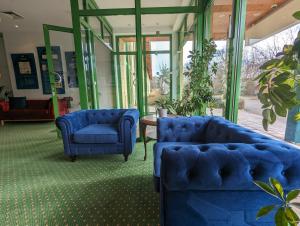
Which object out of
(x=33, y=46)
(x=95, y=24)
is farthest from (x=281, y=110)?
(x=33, y=46)

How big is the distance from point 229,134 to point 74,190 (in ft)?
5.82

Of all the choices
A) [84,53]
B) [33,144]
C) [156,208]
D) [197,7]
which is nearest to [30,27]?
[84,53]

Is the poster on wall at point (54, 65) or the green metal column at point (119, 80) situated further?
the poster on wall at point (54, 65)

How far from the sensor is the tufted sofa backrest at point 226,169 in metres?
Answer: 0.90

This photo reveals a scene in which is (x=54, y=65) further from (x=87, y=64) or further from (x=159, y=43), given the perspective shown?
(x=159, y=43)

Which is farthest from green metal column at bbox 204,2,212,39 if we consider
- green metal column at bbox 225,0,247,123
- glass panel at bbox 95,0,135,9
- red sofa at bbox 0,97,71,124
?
red sofa at bbox 0,97,71,124

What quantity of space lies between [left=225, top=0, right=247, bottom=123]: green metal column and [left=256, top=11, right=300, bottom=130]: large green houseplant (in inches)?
54.5

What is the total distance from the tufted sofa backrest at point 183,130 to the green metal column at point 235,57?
0.36 meters

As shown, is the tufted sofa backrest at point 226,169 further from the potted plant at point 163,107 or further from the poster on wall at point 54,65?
the poster on wall at point 54,65

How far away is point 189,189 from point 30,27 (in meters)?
6.49

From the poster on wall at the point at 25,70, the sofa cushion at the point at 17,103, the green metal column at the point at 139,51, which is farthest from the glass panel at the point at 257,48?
the poster on wall at the point at 25,70

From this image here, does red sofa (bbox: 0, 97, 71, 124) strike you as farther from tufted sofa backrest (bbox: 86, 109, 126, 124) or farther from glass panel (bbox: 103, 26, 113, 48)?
tufted sofa backrest (bbox: 86, 109, 126, 124)

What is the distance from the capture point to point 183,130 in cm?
211

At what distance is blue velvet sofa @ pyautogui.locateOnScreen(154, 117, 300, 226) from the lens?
2.97ft
